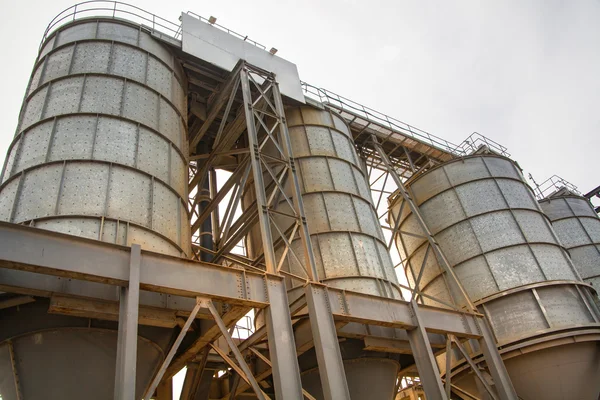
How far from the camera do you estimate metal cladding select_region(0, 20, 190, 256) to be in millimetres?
8891

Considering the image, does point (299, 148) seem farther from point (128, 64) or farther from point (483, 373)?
point (483, 373)

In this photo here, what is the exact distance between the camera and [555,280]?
562 inches

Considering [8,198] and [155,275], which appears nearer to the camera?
[155,275]

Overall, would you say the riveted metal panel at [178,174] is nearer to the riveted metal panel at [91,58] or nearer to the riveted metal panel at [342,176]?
the riveted metal panel at [91,58]

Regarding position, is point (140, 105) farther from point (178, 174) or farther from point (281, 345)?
point (281, 345)

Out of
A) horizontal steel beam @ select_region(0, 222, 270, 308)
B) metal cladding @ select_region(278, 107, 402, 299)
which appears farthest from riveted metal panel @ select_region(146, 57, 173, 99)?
horizontal steel beam @ select_region(0, 222, 270, 308)

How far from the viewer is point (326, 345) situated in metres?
9.05

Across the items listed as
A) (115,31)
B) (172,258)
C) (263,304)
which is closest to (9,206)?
(172,258)

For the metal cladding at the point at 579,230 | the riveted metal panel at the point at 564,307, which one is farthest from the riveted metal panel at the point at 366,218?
the metal cladding at the point at 579,230

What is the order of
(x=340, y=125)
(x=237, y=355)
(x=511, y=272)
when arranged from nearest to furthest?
1. (x=237, y=355)
2. (x=511, y=272)
3. (x=340, y=125)

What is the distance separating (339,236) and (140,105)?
6.09 metres

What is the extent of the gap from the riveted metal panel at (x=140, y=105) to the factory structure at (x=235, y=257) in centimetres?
4

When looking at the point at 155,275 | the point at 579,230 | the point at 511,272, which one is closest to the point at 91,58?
the point at 155,275

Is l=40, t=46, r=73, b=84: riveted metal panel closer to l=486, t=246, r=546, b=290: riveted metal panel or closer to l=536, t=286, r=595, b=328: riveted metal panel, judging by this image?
l=486, t=246, r=546, b=290: riveted metal panel
